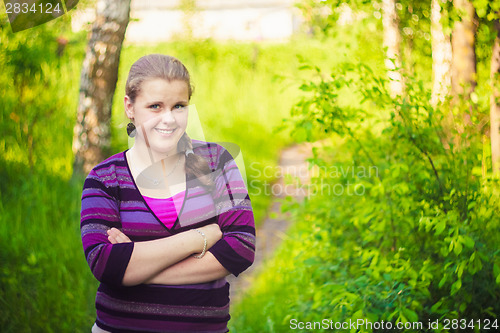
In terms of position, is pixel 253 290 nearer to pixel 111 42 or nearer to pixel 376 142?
pixel 376 142

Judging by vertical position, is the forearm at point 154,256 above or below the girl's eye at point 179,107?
below

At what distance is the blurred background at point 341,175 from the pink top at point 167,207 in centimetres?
33

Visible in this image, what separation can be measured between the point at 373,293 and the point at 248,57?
1036 centimetres

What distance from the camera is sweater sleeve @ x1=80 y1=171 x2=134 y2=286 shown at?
5.79 ft

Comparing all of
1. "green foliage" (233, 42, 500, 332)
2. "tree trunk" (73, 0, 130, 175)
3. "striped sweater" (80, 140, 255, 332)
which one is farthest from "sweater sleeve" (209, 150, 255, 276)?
"tree trunk" (73, 0, 130, 175)

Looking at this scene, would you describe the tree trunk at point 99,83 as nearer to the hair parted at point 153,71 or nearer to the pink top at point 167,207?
the hair parted at point 153,71

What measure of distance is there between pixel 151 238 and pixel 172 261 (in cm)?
11

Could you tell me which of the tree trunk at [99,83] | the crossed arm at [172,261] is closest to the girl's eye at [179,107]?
the crossed arm at [172,261]

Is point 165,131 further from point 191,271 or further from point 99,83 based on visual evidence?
point 99,83

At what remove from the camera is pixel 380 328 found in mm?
2820

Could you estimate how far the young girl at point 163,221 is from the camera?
1.77 m

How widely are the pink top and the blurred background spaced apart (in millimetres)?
329

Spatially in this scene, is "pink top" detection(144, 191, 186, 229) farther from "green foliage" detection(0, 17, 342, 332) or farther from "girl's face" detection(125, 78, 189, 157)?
"green foliage" detection(0, 17, 342, 332)

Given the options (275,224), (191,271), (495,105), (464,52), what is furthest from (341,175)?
(275,224)
